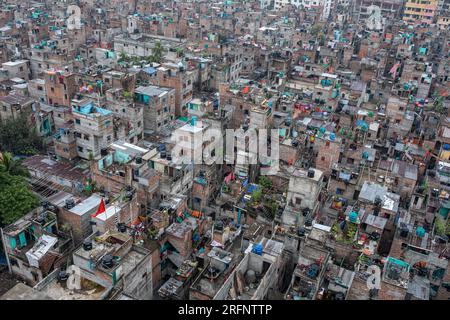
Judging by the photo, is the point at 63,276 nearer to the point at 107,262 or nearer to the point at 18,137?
the point at 107,262

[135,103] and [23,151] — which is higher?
[135,103]

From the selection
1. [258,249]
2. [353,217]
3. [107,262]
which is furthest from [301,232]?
[107,262]

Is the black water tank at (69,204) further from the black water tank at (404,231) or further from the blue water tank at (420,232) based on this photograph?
the blue water tank at (420,232)

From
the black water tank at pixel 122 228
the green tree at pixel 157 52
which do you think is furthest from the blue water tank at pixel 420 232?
the green tree at pixel 157 52

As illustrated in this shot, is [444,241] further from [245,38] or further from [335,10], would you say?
[335,10]

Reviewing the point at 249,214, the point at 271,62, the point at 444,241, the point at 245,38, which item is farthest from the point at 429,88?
the point at 249,214

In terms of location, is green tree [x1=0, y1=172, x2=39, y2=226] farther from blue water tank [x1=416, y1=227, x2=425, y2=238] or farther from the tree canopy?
blue water tank [x1=416, y1=227, x2=425, y2=238]
